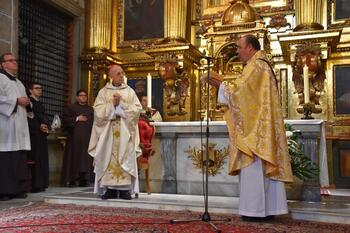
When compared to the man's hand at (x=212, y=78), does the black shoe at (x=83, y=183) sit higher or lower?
lower

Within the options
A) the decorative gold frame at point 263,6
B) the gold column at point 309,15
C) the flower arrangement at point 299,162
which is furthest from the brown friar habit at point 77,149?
the gold column at point 309,15

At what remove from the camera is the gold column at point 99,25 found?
9359 millimetres

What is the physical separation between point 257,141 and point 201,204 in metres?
1.15

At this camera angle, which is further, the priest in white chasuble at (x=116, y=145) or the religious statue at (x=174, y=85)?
the religious statue at (x=174, y=85)

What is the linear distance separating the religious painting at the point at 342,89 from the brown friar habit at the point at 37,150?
4.90 m

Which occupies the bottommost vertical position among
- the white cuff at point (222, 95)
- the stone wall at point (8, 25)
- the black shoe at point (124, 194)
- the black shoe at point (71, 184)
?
the black shoe at point (71, 184)

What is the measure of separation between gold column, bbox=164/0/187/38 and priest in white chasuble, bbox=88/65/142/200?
124 inches

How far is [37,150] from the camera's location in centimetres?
711

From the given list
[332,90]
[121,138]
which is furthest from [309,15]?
[121,138]

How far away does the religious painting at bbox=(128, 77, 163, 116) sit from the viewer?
878 centimetres

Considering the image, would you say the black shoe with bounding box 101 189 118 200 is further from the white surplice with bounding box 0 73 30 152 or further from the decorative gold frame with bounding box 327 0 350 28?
the decorative gold frame with bounding box 327 0 350 28

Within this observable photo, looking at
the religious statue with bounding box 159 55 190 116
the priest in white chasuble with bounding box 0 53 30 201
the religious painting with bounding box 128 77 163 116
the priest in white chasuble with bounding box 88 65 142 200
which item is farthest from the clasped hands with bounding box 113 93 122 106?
the religious painting with bounding box 128 77 163 116

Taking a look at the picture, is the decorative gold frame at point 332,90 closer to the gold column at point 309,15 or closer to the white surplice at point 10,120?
the gold column at point 309,15

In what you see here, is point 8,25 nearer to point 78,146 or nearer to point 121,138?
point 78,146
